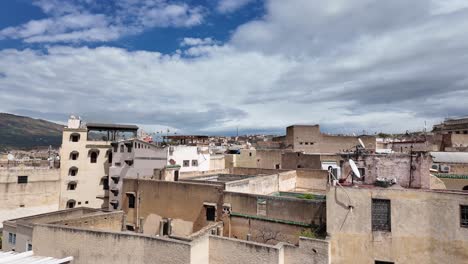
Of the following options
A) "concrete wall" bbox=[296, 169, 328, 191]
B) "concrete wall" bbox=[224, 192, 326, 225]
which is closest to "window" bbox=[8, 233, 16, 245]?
"concrete wall" bbox=[224, 192, 326, 225]

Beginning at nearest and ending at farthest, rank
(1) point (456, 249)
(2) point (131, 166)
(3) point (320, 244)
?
(1) point (456, 249), (3) point (320, 244), (2) point (131, 166)

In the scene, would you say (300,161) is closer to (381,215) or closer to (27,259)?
(381,215)

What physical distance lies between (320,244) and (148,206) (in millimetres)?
14713

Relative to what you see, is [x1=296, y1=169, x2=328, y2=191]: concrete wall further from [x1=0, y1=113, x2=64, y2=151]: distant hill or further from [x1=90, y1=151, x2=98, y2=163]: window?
[x1=0, y1=113, x2=64, y2=151]: distant hill

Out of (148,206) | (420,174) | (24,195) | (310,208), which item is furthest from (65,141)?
(420,174)

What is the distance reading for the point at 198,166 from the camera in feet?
140

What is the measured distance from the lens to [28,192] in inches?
1474

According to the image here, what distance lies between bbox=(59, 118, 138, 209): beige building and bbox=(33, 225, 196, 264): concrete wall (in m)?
25.6

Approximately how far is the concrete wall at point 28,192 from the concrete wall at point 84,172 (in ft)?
3.43

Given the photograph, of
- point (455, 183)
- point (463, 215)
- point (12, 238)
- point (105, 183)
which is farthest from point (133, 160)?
point (463, 215)

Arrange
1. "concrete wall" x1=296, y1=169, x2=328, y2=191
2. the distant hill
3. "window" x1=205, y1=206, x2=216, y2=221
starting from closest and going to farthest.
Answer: "window" x1=205, y1=206, x2=216, y2=221
"concrete wall" x1=296, y1=169, x2=328, y2=191
the distant hill

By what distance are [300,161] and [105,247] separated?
1042 inches

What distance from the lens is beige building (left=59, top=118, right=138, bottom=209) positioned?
4066 cm

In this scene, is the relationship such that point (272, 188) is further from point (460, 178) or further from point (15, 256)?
point (15, 256)
